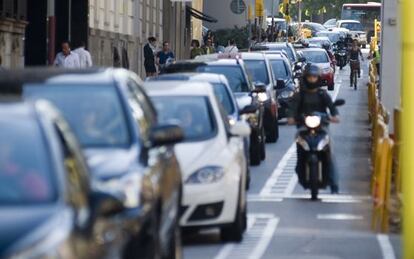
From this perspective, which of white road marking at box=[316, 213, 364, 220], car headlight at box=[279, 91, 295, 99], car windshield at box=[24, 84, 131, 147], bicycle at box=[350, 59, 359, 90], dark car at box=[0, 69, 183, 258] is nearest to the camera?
dark car at box=[0, 69, 183, 258]

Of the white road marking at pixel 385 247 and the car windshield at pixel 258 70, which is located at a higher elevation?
the car windshield at pixel 258 70

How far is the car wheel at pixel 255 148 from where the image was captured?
26039 mm

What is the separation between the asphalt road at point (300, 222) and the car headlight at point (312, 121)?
3.26 feet

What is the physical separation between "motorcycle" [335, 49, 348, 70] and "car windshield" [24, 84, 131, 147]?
213ft

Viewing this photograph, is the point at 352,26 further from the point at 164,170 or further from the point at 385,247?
the point at 164,170

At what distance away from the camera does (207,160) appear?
51.5 ft

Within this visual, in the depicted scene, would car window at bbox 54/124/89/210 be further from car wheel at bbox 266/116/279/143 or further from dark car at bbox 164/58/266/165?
car wheel at bbox 266/116/279/143

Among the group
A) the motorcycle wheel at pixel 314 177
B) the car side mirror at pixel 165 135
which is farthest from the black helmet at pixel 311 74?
the car side mirror at pixel 165 135

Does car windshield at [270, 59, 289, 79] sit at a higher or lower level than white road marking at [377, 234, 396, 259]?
higher

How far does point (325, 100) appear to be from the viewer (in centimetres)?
2127

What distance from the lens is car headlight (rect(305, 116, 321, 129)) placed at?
68.8 feet

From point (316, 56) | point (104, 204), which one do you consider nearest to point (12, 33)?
point (316, 56)

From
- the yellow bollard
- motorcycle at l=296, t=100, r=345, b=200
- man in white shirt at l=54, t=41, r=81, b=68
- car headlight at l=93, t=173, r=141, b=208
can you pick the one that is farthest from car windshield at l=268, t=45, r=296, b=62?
car headlight at l=93, t=173, r=141, b=208

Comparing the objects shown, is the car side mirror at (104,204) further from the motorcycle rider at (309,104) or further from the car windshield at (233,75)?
the car windshield at (233,75)
